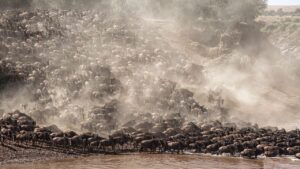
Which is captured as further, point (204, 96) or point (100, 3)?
point (100, 3)

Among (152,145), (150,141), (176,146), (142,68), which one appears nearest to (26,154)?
(150,141)

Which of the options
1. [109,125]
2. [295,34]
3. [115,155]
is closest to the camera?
[115,155]

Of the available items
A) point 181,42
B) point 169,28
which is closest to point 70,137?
point 181,42

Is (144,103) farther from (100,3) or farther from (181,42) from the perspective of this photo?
(100,3)

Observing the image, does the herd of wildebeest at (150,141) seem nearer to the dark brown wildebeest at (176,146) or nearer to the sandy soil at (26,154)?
the dark brown wildebeest at (176,146)

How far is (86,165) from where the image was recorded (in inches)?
1574

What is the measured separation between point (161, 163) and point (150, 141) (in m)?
4.99

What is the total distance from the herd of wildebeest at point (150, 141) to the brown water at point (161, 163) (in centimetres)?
160

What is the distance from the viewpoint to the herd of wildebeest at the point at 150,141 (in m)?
44.8

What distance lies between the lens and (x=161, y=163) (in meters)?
41.4

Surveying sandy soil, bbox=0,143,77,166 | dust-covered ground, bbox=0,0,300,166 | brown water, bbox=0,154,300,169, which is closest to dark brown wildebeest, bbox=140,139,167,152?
brown water, bbox=0,154,300,169

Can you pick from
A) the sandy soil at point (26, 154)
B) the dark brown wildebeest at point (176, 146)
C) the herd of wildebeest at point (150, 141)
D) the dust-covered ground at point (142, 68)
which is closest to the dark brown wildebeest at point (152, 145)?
the herd of wildebeest at point (150, 141)

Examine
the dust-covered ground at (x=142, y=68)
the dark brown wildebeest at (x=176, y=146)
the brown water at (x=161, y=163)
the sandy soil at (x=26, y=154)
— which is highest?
the dust-covered ground at (x=142, y=68)

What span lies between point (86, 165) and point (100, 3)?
6792 cm
